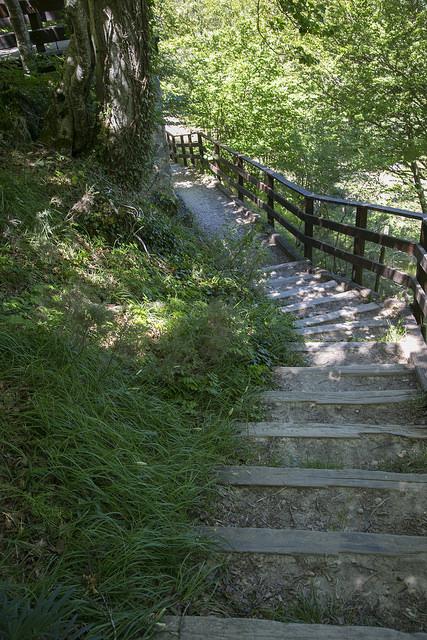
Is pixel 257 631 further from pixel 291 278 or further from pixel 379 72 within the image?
pixel 379 72

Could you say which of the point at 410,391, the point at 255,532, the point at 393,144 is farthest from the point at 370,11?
the point at 255,532

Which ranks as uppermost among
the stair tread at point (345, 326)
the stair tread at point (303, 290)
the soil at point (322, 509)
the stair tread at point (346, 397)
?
the soil at point (322, 509)

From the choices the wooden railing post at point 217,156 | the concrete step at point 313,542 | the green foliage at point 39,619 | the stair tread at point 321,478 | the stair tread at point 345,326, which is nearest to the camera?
the green foliage at point 39,619

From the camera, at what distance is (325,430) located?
3.02 metres

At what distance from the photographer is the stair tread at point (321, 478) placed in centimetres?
251

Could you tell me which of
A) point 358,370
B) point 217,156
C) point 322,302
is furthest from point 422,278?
point 217,156

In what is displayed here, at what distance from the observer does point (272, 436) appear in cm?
298

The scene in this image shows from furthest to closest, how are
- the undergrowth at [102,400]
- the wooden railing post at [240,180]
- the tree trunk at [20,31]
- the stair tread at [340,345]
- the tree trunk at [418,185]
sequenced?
the tree trunk at [418,185]
the wooden railing post at [240,180]
the tree trunk at [20,31]
the stair tread at [340,345]
the undergrowth at [102,400]

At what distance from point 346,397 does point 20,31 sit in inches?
272

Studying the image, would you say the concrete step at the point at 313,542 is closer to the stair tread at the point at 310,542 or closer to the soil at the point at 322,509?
the stair tread at the point at 310,542

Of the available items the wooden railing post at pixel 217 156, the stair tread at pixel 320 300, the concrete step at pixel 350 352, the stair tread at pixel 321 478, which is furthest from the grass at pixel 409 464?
the wooden railing post at pixel 217 156

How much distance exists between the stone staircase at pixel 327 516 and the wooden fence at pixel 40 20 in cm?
792

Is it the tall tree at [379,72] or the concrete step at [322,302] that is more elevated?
the tall tree at [379,72]

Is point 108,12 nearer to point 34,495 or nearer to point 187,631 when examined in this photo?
point 34,495
